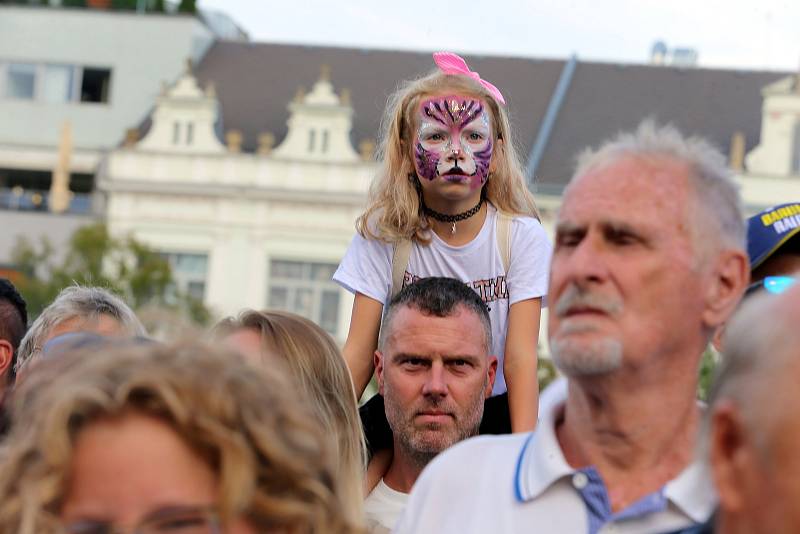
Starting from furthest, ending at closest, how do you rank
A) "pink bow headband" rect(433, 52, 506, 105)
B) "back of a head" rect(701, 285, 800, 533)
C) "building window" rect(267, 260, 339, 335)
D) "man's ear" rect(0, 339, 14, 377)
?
"building window" rect(267, 260, 339, 335)
"man's ear" rect(0, 339, 14, 377)
"pink bow headband" rect(433, 52, 506, 105)
"back of a head" rect(701, 285, 800, 533)

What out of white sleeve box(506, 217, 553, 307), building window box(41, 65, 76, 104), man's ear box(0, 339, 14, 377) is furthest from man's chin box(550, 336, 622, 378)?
building window box(41, 65, 76, 104)

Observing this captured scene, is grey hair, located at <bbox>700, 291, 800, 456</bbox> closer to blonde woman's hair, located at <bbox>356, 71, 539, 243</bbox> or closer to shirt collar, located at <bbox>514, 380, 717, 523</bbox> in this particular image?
shirt collar, located at <bbox>514, 380, 717, 523</bbox>

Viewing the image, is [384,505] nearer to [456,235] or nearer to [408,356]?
[408,356]

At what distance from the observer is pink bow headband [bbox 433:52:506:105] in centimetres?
543

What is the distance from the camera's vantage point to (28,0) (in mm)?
51000

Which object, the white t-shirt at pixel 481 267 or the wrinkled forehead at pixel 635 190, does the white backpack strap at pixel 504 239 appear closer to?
the white t-shirt at pixel 481 267

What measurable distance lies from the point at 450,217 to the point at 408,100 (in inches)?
19.5

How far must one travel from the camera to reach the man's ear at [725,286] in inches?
118

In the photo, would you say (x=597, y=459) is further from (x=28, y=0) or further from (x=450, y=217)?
(x=28, y=0)

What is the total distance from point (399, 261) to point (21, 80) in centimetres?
4735

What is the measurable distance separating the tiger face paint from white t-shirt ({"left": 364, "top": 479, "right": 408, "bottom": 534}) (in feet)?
3.13

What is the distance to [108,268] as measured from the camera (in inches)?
1633

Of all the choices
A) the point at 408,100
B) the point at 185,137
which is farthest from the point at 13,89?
the point at 408,100

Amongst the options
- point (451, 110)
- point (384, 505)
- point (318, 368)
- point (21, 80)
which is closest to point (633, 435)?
point (318, 368)
